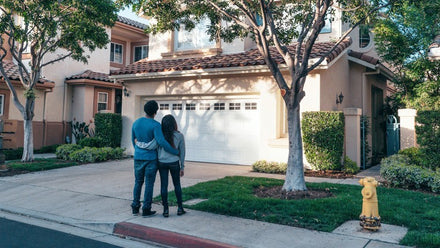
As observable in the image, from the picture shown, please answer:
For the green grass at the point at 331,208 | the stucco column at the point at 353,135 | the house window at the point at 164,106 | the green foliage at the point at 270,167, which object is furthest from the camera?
the house window at the point at 164,106

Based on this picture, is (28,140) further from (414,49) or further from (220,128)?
(414,49)

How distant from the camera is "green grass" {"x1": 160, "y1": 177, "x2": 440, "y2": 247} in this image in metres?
5.39

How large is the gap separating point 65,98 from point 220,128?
994 cm

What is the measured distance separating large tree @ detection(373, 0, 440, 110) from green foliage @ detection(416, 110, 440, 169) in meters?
3.13

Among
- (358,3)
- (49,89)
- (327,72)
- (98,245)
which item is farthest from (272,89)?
(49,89)

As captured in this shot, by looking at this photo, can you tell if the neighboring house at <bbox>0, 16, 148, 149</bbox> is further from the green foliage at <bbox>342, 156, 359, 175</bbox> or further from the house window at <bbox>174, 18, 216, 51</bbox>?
the green foliage at <bbox>342, 156, 359, 175</bbox>

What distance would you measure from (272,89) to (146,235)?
298 inches

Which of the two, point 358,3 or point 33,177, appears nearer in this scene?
point 358,3

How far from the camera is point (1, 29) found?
11.1 meters

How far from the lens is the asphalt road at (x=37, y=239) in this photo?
4.89 m

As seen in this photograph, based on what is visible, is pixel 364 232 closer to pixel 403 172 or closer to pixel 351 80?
pixel 403 172

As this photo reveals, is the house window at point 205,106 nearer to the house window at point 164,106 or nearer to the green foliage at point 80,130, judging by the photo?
the house window at point 164,106

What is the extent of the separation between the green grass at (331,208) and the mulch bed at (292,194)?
19 cm

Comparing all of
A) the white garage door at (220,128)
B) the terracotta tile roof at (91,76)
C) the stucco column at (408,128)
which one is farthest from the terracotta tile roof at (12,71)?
the stucco column at (408,128)
